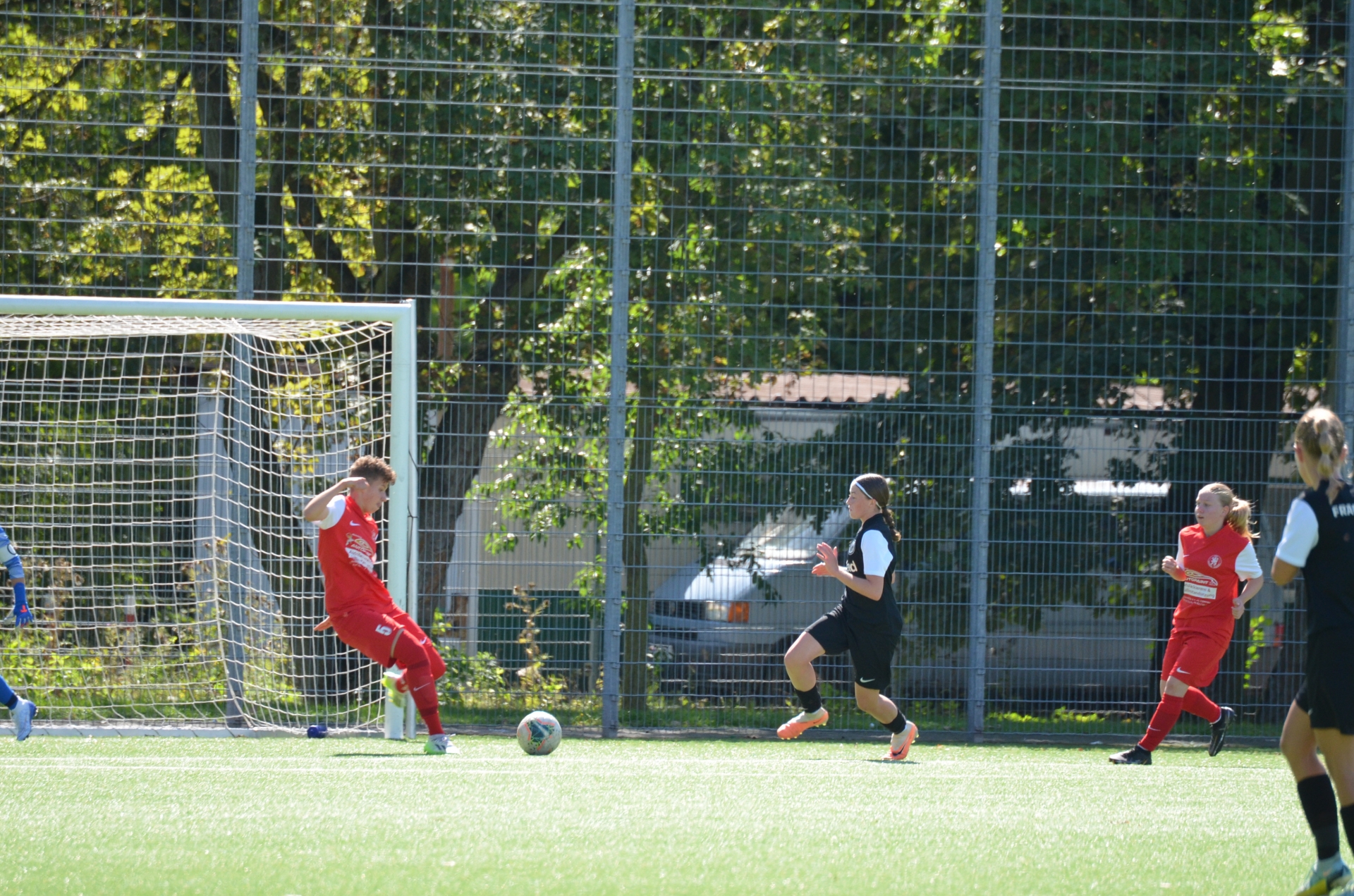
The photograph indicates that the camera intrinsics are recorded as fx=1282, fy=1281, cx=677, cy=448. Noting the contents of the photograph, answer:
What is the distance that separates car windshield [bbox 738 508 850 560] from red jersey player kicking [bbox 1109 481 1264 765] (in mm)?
2579

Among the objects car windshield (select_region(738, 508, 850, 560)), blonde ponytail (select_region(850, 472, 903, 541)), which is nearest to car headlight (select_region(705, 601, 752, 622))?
car windshield (select_region(738, 508, 850, 560))

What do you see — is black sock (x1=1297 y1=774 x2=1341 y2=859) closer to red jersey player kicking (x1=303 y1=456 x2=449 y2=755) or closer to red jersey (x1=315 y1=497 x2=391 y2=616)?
red jersey player kicking (x1=303 y1=456 x2=449 y2=755)

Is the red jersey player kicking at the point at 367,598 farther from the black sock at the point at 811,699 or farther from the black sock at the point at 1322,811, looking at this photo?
the black sock at the point at 1322,811

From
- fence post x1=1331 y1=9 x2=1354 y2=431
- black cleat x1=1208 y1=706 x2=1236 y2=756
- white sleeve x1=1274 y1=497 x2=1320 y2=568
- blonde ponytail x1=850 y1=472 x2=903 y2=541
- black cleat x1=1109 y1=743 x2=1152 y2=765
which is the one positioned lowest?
black cleat x1=1109 y1=743 x2=1152 y2=765

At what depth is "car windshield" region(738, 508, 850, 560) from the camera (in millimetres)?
9398

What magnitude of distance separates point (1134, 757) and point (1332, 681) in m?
4.04

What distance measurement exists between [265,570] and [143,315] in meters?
1.94

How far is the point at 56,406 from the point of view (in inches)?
366

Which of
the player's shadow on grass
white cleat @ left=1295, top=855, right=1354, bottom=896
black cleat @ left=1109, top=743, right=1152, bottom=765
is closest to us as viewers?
white cleat @ left=1295, top=855, right=1354, bottom=896

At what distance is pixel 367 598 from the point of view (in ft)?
25.0

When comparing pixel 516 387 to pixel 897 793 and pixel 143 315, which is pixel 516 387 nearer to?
pixel 143 315

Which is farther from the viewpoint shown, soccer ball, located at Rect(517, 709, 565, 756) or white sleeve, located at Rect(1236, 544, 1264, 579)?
white sleeve, located at Rect(1236, 544, 1264, 579)

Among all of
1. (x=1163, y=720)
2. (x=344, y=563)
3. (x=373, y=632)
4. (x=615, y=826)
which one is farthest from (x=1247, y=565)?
(x=344, y=563)

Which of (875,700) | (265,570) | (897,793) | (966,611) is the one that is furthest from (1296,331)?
(265,570)
